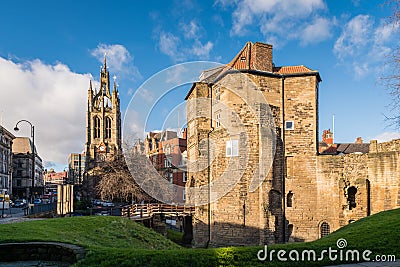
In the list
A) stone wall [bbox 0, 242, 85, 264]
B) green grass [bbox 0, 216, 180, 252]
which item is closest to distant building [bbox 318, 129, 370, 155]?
green grass [bbox 0, 216, 180, 252]

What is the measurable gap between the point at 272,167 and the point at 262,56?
955 cm

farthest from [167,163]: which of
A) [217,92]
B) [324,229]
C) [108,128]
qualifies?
[108,128]

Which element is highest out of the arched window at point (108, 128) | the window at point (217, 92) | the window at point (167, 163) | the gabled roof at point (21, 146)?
the arched window at point (108, 128)

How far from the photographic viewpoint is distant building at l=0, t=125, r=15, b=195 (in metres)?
75.8

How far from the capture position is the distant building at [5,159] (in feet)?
249

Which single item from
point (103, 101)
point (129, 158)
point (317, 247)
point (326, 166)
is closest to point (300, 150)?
point (326, 166)

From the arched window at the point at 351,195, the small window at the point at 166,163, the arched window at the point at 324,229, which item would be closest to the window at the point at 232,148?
the arched window at the point at 324,229

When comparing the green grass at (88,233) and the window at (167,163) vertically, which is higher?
the window at (167,163)

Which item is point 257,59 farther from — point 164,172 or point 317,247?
point 164,172

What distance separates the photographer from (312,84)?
2856cm

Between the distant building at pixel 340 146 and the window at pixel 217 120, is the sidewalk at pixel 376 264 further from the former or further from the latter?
the distant building at pixel 340 146

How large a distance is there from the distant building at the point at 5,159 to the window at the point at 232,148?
65.7 metres

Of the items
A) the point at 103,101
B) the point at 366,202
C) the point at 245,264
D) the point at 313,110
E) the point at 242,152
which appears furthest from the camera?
the point at 103,101

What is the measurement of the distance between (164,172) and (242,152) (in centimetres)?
2750
